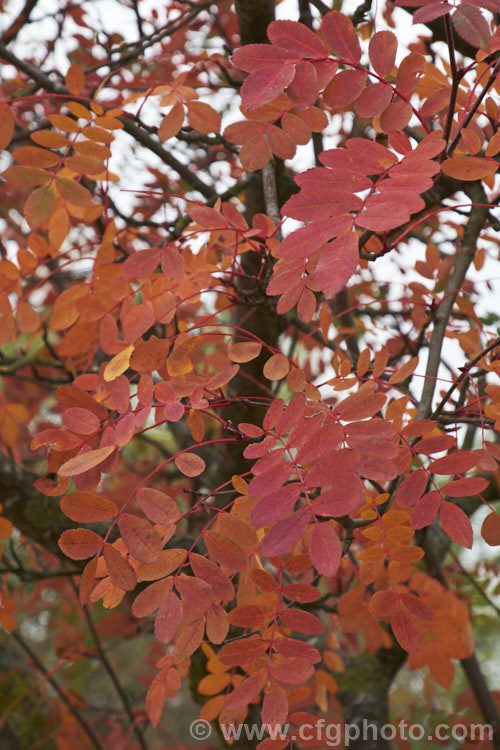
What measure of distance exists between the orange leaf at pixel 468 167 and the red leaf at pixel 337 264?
8.8 inches

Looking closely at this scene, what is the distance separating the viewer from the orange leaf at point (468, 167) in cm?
71

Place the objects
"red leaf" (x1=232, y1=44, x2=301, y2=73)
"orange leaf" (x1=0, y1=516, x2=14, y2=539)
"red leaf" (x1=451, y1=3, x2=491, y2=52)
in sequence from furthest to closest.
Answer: "orange leaf" (x1=0, y1=516, x2=14, y2=539) → "red leaf" (x1=232, y1=44, x2=301, y2=73) → "red leaf" (x1=451, y1=3, x2=491, y2=52)

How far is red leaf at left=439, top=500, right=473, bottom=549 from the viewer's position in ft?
2.41

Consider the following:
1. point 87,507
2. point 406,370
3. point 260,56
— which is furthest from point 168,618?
point 260,56

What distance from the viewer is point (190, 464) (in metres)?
0.73

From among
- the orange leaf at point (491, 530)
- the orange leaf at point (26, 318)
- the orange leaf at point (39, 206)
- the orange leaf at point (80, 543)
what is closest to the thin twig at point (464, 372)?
the orange leaf at point (491, 530)

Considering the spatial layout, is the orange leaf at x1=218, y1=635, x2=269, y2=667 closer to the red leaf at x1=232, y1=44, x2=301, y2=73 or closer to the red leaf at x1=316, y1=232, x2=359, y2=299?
the red leaf at x1=316, y1=232, x2=359, y2=299

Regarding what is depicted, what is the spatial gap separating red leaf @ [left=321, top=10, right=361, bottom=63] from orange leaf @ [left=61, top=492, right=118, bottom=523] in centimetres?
56

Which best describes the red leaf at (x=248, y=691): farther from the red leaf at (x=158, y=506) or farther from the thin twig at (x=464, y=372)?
the thin twig at (x=464, y=372)

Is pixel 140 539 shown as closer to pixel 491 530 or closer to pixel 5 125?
pixel 491 530

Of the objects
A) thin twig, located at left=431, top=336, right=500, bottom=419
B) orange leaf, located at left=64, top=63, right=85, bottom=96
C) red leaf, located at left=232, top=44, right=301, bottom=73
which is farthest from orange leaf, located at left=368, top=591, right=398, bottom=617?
orange leaf, located at left=64, top=63, right=85, bottom=96

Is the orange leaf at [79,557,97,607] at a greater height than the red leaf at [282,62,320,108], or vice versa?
the red leaf at [282,62,320,108]

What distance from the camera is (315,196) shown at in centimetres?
60

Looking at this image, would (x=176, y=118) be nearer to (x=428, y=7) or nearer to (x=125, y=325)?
(x=125, y=325)
